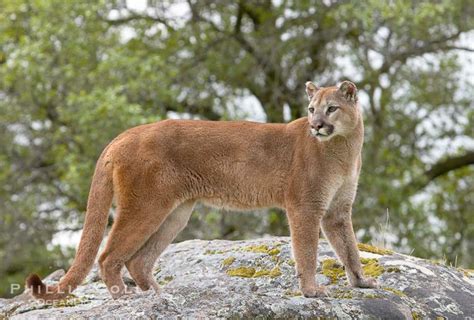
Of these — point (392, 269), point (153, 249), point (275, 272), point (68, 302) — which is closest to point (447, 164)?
point (392, 269)

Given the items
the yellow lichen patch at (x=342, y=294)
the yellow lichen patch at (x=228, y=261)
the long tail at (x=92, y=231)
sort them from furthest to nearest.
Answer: the yellow lichen patch at (x=228, y=261) → the long tail at (x=92, y=231) → the yellow lichen patch at (x=342, y=294)

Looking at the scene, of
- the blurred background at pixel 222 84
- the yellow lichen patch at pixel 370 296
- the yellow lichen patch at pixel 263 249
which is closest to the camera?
the yellow lichen patch at pixel 370 296

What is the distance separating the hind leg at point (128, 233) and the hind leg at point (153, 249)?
1.28 ft

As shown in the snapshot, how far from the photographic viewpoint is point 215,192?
841cm

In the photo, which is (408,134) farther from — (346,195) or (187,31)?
(346,195)

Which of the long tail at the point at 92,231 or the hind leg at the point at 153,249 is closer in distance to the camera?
the long tail at the point at 92,231

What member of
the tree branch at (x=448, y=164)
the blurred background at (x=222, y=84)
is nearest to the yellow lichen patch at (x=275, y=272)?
the blurred background at (x=222, y=84)

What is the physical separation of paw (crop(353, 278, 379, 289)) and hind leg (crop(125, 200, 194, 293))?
181cm

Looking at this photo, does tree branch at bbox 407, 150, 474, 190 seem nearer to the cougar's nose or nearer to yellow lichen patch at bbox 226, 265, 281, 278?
yellow lichen patch at bbox 226, 265, 281, 278

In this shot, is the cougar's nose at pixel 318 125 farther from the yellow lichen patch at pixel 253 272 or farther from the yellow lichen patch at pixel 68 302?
the yellow lichen patch at pixel 68 302

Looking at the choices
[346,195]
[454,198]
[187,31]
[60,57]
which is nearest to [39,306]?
[346,195]

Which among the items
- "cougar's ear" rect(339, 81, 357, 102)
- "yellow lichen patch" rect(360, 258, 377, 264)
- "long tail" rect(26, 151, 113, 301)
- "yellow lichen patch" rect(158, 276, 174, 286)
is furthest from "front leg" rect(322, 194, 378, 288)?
"long tail" rect(26, 151, 113, 301)

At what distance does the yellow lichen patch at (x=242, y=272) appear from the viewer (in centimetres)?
844

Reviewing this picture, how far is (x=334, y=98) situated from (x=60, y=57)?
11.7m
